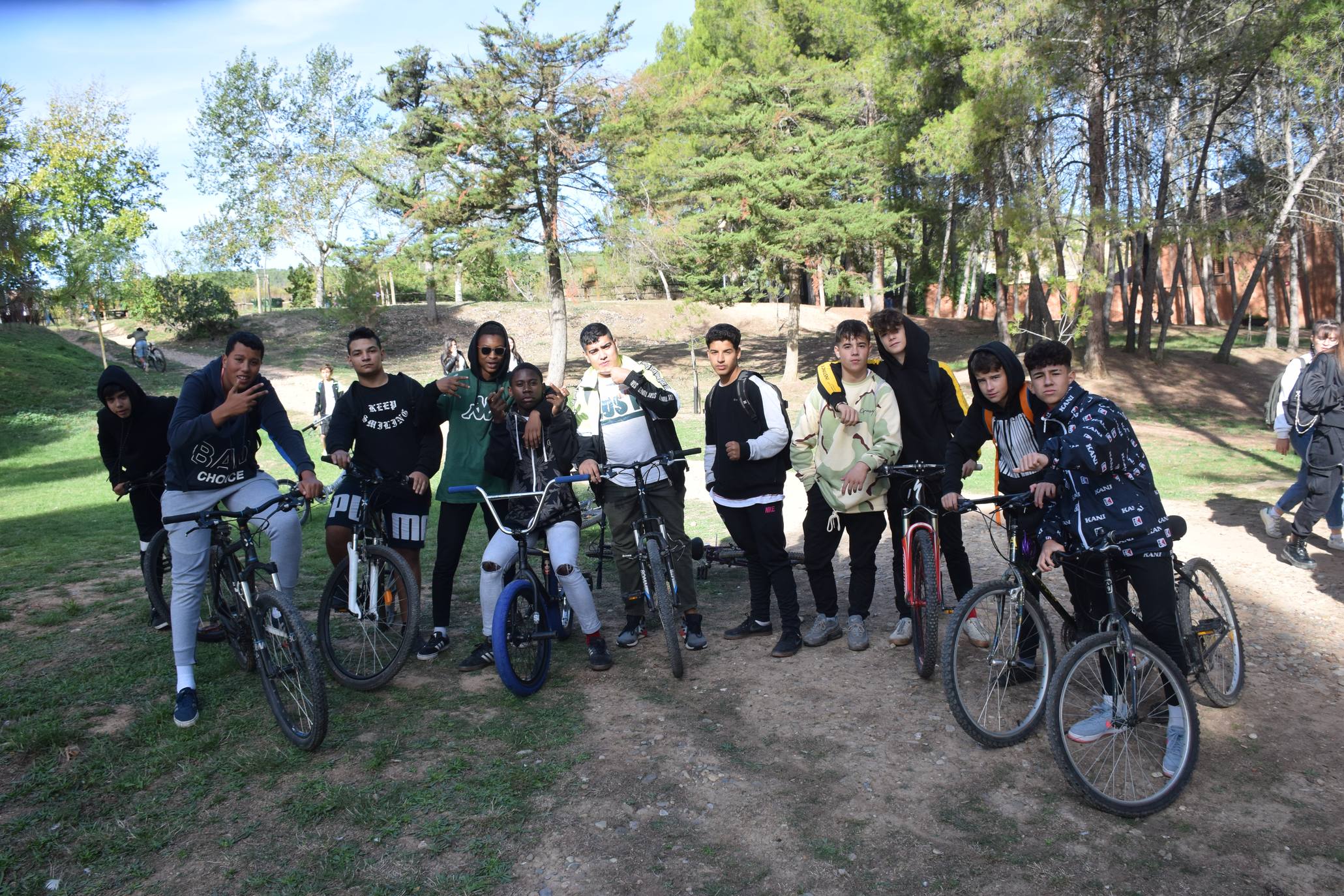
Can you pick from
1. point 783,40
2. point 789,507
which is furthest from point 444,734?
point 783,40

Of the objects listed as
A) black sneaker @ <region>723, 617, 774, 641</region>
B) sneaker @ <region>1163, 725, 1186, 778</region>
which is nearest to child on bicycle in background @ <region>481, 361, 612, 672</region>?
black sneaker @ <region>723, 617, 774, 641</region>

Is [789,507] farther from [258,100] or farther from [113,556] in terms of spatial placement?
[258,100]

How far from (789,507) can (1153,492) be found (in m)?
6.52

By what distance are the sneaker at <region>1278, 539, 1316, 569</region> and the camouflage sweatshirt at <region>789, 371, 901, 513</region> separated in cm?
385

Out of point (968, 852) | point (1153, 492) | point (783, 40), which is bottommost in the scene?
point (968, 852)

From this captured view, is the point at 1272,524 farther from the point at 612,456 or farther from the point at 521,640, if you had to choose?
the point at 521,640

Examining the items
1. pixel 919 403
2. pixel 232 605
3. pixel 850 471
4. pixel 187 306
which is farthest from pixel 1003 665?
pixel 187 306

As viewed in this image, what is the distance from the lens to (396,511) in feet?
16.9

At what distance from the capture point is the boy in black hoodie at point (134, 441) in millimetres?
5703

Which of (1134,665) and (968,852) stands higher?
(1134,665)

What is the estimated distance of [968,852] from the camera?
10.6ft

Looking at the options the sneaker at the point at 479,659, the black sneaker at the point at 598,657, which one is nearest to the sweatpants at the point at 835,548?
the black sneaker at the point at 598,657

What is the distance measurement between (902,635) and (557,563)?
6.71 ft

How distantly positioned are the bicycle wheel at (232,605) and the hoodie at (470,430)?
1.13 meters
